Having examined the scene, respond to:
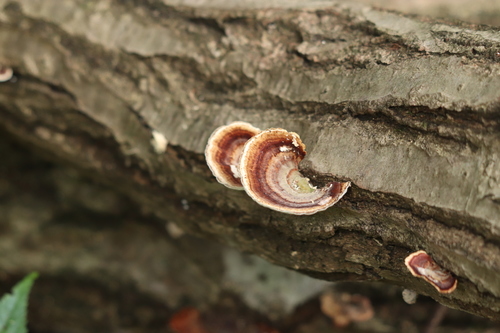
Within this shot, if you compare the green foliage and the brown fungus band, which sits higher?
the brown fungus band

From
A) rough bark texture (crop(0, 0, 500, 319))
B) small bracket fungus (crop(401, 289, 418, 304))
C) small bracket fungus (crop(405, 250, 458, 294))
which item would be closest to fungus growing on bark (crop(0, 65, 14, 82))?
rough bark texture (crop(0, 0, 500, 319))

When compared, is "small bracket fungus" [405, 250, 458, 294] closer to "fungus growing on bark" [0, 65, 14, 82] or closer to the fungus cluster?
the fungus cluster

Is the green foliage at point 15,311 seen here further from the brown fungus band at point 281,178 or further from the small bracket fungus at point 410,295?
the small bracket fungus at point 410,295

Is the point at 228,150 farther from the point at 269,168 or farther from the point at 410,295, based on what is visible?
the point at 410,295

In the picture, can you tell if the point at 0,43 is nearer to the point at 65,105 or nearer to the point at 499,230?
the point at 65,105

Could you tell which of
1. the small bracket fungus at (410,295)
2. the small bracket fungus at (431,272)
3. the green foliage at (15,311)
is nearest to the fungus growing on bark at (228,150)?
the small bracket fungus at (431,272)

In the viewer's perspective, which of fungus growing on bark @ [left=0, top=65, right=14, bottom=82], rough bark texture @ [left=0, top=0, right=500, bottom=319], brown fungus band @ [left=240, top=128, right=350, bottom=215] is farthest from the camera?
fungus growing on bark @ [left=0, top=65, right=14, bottom=82]

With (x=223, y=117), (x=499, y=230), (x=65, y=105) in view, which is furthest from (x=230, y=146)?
(x=65, y=105)
